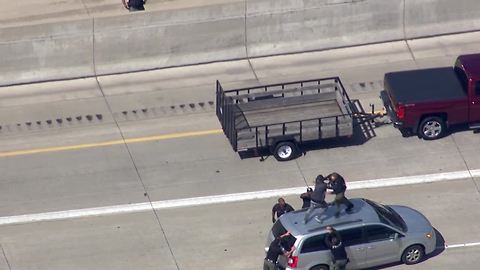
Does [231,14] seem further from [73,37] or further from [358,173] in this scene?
[358,173]

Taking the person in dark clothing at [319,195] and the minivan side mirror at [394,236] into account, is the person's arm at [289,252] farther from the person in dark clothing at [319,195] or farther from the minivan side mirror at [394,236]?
the minivan side mirror at [394,236]

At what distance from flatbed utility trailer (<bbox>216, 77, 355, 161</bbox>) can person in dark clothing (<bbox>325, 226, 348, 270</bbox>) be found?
4924 millimetres

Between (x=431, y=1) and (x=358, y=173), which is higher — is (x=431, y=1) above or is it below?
above

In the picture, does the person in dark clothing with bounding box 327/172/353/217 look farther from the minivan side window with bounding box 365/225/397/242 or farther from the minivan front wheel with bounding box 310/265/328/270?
the minivan front wheel with bounding box 310/265/328/270

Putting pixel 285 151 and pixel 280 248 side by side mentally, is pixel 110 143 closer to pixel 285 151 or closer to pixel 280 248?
pixel 285 151

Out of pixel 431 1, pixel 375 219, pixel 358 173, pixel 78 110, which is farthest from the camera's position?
pixel 431 1

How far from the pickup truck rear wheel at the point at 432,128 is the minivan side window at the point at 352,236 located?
5.62 meters

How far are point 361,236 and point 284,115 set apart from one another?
5.94 m

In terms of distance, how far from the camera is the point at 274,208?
25250 millimetres

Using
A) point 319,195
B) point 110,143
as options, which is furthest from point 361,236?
point 110,143

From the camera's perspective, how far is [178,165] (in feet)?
92.6

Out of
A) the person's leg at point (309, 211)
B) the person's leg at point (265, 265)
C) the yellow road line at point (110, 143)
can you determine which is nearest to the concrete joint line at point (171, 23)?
the yellow road line at point (110, 143)

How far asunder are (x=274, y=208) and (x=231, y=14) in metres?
8.55

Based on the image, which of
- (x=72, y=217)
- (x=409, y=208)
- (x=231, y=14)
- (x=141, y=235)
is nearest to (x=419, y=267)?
(x=409, y=208)
